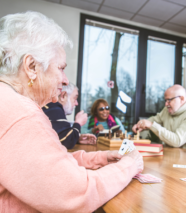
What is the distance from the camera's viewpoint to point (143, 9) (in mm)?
3225

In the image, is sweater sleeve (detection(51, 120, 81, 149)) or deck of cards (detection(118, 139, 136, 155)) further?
sweater sleeve (detection(51, 120, 81, 149))

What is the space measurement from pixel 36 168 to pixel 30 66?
375 millimetres

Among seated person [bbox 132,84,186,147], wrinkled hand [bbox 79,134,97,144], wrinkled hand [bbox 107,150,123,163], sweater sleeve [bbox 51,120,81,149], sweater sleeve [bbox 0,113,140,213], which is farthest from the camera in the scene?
seated person [bbox 132,84,186,147]

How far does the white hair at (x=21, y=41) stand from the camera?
648mm

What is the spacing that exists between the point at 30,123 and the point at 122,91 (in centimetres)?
333

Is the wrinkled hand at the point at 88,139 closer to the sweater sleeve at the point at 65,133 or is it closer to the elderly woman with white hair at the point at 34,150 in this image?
the sweater sleeve at the point at 65,133

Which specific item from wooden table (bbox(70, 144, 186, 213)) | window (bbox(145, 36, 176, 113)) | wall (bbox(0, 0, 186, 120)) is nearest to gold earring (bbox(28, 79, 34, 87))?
wooden table (bbox(70, 144, 186, 213))

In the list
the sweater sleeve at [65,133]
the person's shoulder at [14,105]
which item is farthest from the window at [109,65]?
the person's shoulder at [14,105]

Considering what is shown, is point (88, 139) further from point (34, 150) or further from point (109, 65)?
point (109, 65)

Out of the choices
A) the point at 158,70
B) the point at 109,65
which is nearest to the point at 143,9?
the point at 109,65

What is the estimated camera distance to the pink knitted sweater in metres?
0.47

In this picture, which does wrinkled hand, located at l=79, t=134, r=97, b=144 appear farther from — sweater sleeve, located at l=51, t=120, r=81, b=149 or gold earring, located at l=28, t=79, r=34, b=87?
gold earring, located at l=28, t=79, r=34, b=87

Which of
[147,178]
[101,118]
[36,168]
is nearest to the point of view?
[36,168]

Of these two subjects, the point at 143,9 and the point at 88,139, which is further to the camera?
the point at 143,9
